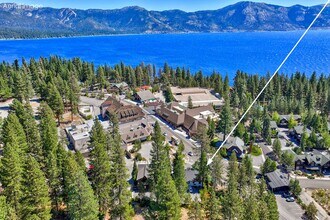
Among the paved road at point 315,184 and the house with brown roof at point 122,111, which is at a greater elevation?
the house with brown roof at point 122,111

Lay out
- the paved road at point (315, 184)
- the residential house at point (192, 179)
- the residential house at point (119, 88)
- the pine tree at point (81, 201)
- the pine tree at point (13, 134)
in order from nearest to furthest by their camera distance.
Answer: the pine tree at point (81, 201) < the pine tree at point (13, 134) < the residential house at point (192, 179) < the paved road at point (315, 184) < the residential house at point (119, 88)

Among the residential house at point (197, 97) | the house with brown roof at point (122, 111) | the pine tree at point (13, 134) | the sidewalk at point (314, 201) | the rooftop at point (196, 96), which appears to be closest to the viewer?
the pine tree at point (13, 134)

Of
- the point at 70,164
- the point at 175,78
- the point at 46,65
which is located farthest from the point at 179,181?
the point at 46,65

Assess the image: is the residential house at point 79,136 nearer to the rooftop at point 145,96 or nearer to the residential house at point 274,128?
the rooftop at point 145,96

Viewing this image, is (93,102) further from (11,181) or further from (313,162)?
(313,162)

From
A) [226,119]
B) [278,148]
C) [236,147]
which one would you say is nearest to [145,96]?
[226,119]

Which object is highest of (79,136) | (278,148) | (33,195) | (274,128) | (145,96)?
(33,195)

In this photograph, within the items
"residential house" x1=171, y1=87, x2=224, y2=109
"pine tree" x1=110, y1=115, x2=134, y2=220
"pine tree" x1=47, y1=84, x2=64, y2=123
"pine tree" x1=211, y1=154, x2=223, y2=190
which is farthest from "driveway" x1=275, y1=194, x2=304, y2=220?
"pine tree" x1=47, y1=84, x2=64, y2=123

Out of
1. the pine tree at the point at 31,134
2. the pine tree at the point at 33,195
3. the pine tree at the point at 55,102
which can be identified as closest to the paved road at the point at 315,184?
the pine tree at the point at 33,195
